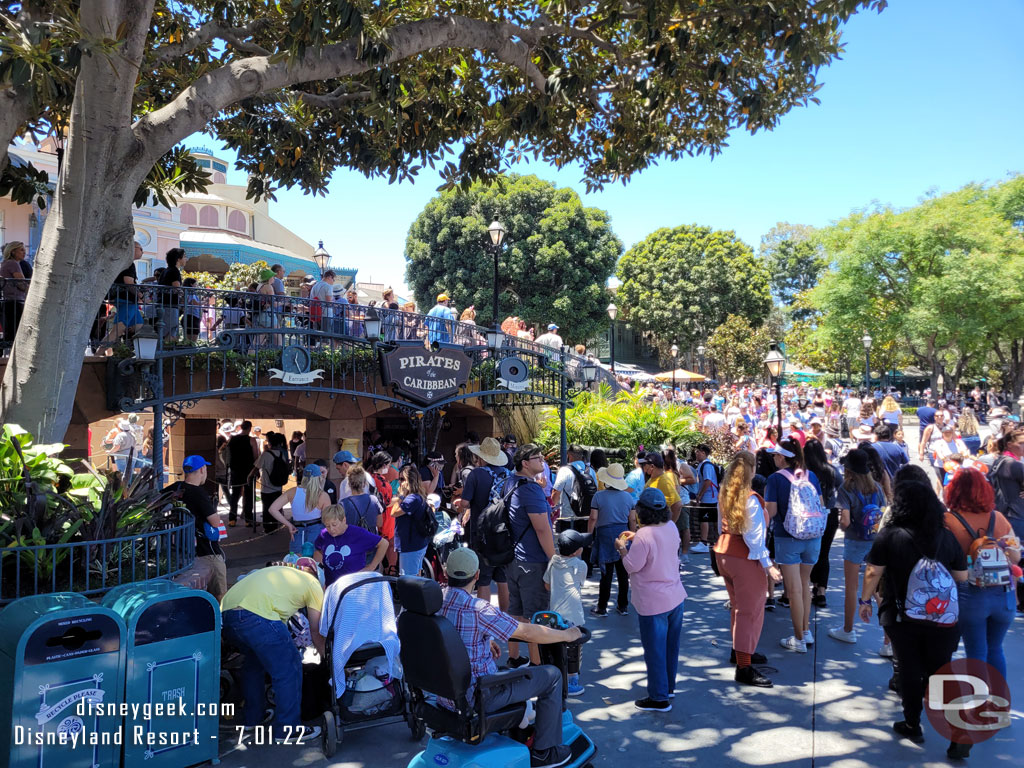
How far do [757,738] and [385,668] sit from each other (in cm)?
250

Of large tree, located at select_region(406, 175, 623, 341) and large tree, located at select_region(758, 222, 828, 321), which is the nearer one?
large tree, located at select_region(406, 175, 623, 341)

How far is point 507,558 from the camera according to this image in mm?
6090

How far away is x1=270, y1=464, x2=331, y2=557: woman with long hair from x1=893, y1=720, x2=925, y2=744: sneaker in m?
5.16

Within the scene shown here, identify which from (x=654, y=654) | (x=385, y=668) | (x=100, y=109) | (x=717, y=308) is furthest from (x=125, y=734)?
(x=717, y=308)

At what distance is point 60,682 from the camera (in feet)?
12.7

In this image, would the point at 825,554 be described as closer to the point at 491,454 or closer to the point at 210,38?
the point at 491,454

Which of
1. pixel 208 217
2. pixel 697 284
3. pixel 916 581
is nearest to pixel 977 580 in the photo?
pixel 916 581

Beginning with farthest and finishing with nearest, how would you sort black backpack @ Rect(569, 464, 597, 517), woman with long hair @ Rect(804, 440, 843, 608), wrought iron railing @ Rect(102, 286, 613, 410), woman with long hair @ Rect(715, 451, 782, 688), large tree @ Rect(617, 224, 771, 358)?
large tree @ Rect(617, 224, 771, 358) < black backpack @ Rect(569, 464, 597, 517) < wrought iron railing @ Rect(102, 286, 613, 410) < woman with long hair @ Rect(804, 440, 843, 608) < woman with long hair @ Rect(715, 451, 782, 688)

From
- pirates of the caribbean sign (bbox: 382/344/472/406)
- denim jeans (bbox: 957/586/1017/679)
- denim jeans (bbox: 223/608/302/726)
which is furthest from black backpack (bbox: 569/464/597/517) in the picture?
denim jeans (bbox: 223/608/302/726)

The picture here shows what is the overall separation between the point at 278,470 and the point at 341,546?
586cm

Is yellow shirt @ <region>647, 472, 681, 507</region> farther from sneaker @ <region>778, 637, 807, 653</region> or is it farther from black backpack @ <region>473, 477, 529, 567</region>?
black backpack @ <region>473, 477, 529, 567</region>

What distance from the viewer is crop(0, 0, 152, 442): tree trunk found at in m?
5.71

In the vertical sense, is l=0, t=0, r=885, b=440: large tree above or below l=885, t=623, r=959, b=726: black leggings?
above

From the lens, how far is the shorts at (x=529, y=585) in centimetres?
605
